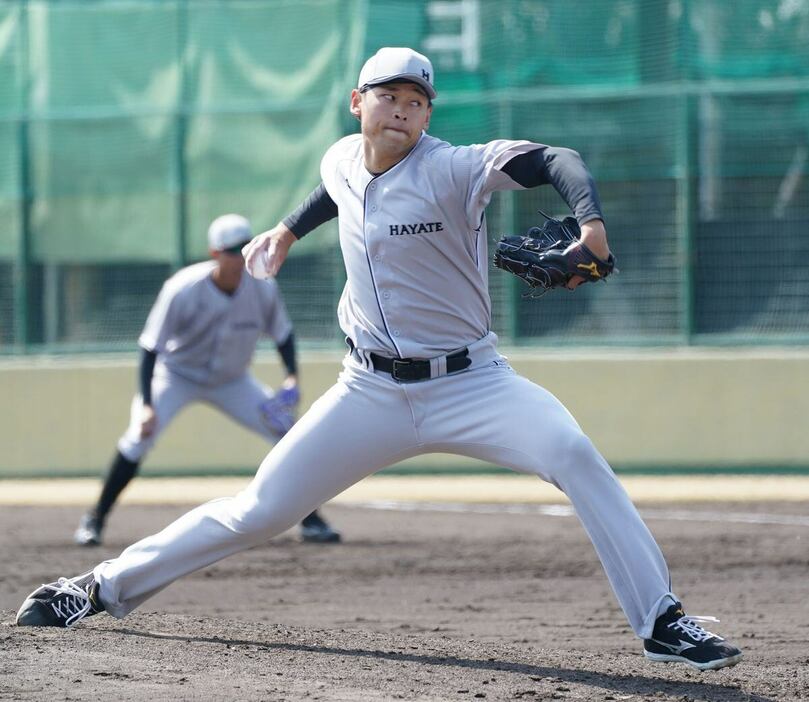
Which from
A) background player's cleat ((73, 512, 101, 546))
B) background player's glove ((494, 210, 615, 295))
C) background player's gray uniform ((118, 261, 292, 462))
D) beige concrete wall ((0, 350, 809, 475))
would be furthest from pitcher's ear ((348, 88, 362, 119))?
beige concrete wall ((0, 350, 809, 475))

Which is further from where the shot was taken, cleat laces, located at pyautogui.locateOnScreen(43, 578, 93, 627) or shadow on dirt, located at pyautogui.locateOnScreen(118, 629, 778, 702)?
cleat laces, located at pyautogui.locateOnScreen(43, 578, 93, 627)

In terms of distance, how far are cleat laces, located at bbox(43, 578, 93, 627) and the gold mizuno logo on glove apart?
2.42 meters

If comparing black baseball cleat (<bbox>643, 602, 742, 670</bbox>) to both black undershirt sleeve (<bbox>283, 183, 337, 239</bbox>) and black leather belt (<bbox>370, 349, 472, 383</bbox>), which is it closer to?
black leather belt (<bbox>370, 349, 472, 383</bbox>)

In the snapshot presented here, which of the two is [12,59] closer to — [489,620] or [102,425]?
[102,425]

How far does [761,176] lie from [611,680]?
29.6 ft

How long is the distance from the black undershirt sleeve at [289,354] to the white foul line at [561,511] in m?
2.27

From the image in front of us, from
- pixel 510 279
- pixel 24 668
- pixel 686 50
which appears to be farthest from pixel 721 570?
pixel 686 50

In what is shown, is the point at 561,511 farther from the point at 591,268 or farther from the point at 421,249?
the point at 591,268

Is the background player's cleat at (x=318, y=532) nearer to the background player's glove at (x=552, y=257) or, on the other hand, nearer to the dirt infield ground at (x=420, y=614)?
the dirt infield ground at (x=420, y=614)

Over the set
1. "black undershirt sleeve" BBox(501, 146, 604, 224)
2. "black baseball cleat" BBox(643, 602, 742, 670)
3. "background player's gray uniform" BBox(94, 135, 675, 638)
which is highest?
"black undershirt sleeve" BBox(501, 146, 604, 224)

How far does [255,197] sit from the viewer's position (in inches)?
559

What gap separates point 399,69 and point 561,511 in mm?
6400

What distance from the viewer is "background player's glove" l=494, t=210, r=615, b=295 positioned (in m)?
4.46

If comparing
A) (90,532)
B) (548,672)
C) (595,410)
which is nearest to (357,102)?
(548,672)
